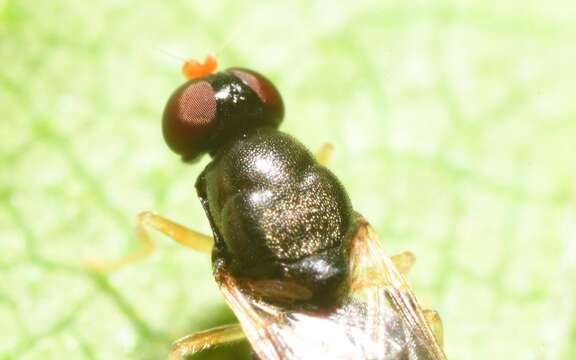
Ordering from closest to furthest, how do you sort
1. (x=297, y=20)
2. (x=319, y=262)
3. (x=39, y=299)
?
(x=319, y=262)
(x=39, y=299)
(x=297, y=20)

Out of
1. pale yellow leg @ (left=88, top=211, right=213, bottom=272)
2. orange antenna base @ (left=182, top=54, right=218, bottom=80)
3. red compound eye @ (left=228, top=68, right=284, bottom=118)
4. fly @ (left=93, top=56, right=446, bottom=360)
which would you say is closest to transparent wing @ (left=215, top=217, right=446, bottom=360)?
fly @ (left=93, top=56, right=446, bottom=360)

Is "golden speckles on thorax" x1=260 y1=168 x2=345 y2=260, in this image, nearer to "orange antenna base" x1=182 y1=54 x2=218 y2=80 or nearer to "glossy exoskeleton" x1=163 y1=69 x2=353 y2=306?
"glossy exoskeleton" x1=163 y1=69 x2=353 y2=306

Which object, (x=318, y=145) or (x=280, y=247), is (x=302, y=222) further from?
(x=318, y=145)

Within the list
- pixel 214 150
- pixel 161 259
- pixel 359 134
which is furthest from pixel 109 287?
pixel 359 134

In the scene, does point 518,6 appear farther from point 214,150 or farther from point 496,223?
point 214,150

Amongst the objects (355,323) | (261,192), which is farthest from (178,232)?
(355,323)

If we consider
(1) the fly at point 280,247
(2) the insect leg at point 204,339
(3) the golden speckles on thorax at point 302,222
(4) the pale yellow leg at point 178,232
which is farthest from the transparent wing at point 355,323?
(4) the pale yellow leg at point 178,232
